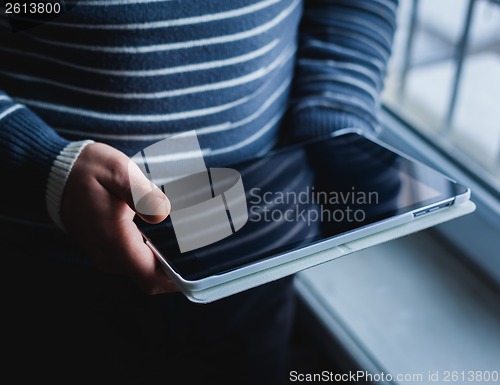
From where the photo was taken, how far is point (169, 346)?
1.76ft

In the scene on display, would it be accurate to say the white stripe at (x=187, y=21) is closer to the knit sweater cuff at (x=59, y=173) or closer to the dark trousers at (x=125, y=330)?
the knit sweater cuff at (x=59, y=173)

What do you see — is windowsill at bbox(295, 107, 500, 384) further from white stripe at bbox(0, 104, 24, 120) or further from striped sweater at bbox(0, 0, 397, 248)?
white stripe at bbox(0, 104, 24, 120)

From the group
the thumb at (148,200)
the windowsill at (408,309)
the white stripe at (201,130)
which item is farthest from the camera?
the windowsill at (408,309)

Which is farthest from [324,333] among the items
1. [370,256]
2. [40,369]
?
[40,369]

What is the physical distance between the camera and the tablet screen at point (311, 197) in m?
0.38

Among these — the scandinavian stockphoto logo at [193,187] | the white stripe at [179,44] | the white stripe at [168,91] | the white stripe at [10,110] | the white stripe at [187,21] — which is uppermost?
the white stripe at [187,21]

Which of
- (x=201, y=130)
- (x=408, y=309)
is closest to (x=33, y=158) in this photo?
(x=201, y=130)

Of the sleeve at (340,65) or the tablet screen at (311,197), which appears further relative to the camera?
the sleeve at (340,65)

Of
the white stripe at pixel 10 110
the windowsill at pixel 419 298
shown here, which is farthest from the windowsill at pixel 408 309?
the white stripe at pixel 10 110

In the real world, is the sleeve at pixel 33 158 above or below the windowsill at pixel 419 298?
above

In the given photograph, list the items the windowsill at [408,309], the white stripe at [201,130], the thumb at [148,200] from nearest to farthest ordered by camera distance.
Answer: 1. the thumb at [148,200]
2. the white stripe at [201,130]
3. the windowsill at [408,309]

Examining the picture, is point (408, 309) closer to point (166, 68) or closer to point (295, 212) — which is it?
point (295, 212)

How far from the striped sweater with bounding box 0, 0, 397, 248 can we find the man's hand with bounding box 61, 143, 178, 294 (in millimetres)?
16

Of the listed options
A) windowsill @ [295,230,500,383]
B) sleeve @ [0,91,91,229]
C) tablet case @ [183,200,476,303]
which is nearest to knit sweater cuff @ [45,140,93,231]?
sleeve @ [0,91,91,229]
